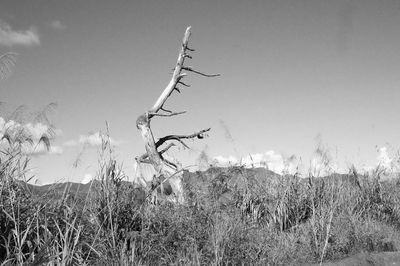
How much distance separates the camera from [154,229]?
17.4 feet

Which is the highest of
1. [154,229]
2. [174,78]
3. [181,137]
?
[174,78]

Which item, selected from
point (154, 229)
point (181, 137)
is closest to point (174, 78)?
point (181, 137)

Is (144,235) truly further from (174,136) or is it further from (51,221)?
(174,136)

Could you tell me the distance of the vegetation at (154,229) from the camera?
427cm

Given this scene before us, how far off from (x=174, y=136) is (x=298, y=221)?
5789 millimetres

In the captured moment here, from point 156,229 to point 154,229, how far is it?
0.04 meters

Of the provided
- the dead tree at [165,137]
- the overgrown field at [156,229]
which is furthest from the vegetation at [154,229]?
the dead tree at [165,137]

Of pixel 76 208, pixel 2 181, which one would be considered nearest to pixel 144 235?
pixel 76 208

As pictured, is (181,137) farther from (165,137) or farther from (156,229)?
(156,229)

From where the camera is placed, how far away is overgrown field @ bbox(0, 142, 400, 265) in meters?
4.27

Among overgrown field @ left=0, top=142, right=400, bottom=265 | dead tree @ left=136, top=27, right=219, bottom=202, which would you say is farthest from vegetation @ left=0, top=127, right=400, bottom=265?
dead tree @ left=136, top=27, right=219, bottom=202

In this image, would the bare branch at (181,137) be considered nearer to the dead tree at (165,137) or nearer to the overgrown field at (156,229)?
the dead tree at (165,137)

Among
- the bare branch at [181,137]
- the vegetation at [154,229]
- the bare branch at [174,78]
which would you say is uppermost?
the bare branch at [174,78]

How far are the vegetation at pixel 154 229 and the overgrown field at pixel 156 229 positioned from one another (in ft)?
0.04
